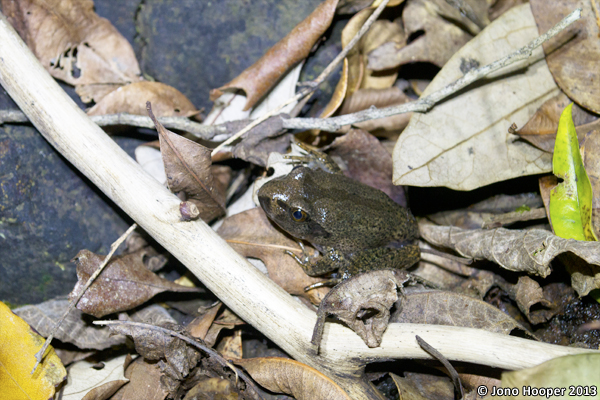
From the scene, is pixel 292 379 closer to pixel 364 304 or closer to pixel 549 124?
pixel 364 304

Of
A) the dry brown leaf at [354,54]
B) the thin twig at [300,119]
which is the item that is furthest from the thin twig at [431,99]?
the dry brown leaf at [354,54]

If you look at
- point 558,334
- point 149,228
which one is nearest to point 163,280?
point 149,228

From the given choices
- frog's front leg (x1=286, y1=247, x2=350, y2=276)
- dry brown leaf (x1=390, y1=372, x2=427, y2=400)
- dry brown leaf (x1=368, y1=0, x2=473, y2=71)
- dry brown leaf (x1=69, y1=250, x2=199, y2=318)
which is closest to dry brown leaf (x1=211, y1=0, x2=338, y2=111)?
dry brown leaf (x1=368, y1=0, x2=473, y2=71)

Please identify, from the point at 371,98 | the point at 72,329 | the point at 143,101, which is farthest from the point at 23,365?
the point at 371,98

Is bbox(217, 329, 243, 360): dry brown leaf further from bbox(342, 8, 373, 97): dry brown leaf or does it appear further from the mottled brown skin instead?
bbox(342, 8, 373, 97): dry brown leaf

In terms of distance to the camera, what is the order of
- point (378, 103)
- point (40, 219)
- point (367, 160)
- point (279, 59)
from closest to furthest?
1. point (40, 219)
2. point (279, 59)
3. point (367, 160)
4. point (378, 103)
